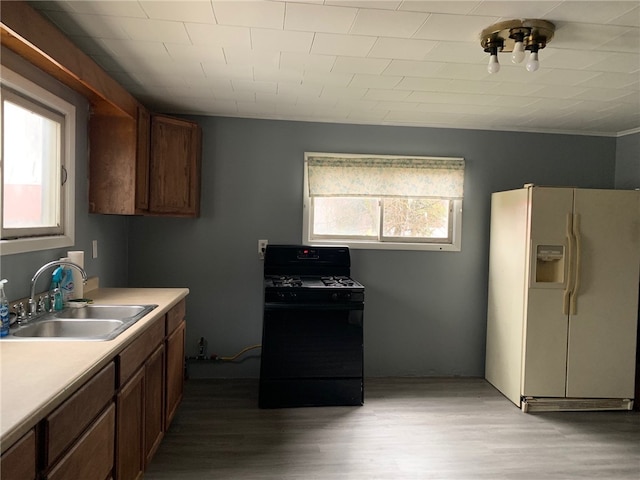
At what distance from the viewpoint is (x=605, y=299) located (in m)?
3.25

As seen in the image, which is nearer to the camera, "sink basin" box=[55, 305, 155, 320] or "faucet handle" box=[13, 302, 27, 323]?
"faucet handle" box=[13, 302, 27, 323]

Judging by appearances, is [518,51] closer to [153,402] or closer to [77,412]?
[77,412]

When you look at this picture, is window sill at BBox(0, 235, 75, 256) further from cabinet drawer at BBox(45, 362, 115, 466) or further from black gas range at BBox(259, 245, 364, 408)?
black gas range at BBox(259, 245, 364, 408)

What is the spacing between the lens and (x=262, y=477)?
2311 mm

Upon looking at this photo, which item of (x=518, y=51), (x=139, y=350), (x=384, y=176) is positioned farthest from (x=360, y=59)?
(x=139, y=350)

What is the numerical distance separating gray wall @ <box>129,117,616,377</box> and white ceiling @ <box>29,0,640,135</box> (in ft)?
0.80

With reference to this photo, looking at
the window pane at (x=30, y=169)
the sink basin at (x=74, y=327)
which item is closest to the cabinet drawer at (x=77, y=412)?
the sink basin at (x=74, y=327)

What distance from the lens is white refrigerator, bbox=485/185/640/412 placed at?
3195mm

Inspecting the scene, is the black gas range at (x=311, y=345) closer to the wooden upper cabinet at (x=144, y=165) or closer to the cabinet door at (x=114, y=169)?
the wooden upper cabinet at (x=144, y=165)

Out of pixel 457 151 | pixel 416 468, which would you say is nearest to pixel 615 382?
pixel 416 468

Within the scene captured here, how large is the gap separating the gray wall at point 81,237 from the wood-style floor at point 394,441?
1.11 metres

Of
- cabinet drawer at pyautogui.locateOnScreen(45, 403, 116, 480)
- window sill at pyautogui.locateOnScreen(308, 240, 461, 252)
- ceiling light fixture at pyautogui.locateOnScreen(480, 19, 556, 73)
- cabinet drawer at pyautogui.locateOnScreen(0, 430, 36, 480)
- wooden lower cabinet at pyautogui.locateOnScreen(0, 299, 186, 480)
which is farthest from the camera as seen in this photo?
window sill at pyautogui.locateOnScreen(308, 240, 461, 252)

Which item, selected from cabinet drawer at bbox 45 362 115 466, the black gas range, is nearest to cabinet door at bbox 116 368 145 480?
cabinet drawer at bbox 45 362 115 466

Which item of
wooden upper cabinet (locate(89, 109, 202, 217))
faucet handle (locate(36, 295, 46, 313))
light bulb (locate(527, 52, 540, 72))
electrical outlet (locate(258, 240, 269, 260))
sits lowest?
faucet handle (locate(36, 295, 46, 313))
